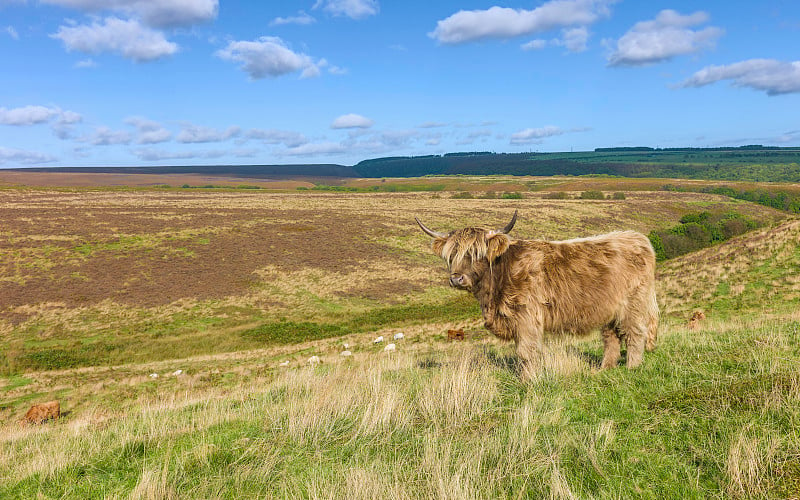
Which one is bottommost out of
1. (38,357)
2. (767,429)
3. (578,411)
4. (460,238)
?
(38,357)

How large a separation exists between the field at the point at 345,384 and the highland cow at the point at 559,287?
460 mm

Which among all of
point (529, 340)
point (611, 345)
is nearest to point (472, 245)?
point (529, 340)

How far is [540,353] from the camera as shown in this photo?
6602mm

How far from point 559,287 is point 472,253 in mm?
1428

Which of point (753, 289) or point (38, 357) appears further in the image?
point (38, 357)

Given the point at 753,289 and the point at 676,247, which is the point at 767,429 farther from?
the point at 676,247

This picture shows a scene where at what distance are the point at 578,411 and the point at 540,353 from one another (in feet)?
6.59

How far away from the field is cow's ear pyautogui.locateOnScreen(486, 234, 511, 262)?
5.77 feet

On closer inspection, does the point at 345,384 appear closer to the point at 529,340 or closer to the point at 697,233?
the point at 529,340

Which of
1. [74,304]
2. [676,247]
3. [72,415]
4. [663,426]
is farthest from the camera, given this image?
[676,247]

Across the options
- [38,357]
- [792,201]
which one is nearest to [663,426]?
[38,357]

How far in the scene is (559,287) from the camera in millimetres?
6727

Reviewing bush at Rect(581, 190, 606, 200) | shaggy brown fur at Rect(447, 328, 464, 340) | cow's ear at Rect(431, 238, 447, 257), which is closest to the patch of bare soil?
shaggy brown fur at Rect(447, 328, 464, 340)

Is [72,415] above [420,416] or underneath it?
underneath
